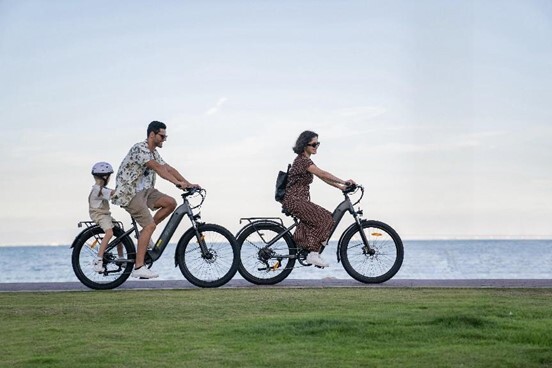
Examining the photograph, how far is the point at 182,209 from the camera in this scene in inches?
517

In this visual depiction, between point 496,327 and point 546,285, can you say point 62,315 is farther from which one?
point 546,285

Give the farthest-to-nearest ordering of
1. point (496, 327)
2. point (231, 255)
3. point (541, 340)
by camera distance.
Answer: point (231, 255) < point (496, 327) < point (541, 340)

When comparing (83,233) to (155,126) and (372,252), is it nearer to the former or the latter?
(155,126)

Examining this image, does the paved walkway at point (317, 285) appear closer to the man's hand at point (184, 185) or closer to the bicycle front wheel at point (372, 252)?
the bicycle front wheel at point (372, 252)

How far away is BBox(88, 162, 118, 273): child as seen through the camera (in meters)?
13.0

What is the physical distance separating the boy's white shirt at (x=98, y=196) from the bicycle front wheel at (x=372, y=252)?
9.85 feet

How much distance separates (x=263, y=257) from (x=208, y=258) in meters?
0.68

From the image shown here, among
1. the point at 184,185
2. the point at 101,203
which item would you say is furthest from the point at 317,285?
the point at 101,203

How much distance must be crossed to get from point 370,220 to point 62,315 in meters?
4.28

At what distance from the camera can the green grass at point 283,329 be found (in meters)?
7.85

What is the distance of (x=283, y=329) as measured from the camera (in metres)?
8.87

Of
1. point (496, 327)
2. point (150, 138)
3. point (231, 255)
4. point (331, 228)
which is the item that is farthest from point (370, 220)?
point (496, 327)

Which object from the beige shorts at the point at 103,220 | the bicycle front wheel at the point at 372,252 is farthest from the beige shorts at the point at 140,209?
A: the bicycle front wheel at the point at 372,252

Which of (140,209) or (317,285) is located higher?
(140,209)
